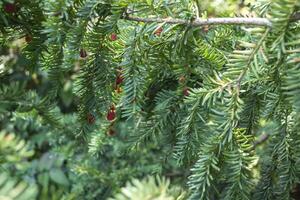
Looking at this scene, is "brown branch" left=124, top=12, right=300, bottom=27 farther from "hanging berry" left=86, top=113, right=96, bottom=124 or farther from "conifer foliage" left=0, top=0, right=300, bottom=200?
"hanging berry" left=86, top=113, right=96, bottom=124

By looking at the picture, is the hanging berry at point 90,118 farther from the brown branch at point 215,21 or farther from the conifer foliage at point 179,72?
the brown branch at point 215,21

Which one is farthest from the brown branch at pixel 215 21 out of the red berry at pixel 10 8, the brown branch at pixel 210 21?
the red berry at pixel 10 8

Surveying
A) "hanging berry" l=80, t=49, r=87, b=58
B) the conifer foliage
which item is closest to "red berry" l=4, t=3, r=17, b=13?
the conifer foliage

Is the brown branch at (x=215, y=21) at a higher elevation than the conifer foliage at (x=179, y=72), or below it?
higher

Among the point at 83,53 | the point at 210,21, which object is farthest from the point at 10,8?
the point at 210,21

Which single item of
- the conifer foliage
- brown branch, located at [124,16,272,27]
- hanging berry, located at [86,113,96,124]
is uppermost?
brown branch, located at [124,16,272,27]

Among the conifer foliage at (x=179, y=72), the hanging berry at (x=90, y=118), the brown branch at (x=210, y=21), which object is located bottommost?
the hanging berry at (x=90, y=118)

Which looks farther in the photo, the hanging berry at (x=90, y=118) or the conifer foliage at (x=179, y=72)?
the hanging berry at (x=90, y=118)

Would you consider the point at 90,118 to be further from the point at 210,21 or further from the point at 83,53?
the point at 210,21

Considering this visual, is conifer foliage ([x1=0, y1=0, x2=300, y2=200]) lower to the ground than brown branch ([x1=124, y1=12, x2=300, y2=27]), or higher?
lower

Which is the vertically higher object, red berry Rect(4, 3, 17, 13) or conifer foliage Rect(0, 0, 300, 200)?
red berry Rect(4, 3, 17, 13)

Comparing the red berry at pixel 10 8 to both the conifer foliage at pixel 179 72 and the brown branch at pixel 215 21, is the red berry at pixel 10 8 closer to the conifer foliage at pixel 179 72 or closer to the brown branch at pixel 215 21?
the conifer foliage at pixel 179 72

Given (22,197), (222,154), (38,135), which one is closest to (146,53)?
(222,154)

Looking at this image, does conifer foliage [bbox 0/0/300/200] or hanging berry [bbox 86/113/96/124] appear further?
hanging berry [bbox 86/113/96/124]
